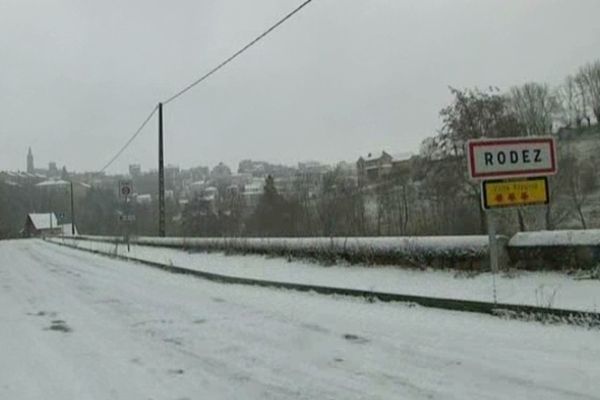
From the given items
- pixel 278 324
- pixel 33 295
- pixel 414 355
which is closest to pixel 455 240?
pixel 278 324

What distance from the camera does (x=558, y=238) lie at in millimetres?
11492

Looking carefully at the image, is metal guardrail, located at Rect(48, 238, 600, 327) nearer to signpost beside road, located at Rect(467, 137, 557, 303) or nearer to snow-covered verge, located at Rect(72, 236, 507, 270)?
signpost beside road, located at Rect(467, 137, 557, 303)

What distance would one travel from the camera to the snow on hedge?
11039 mm

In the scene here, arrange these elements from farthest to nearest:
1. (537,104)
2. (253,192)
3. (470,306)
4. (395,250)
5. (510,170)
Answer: (253,192), (537,104), (395,250), (510,170), (470,306)

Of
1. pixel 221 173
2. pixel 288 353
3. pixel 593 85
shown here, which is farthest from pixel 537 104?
pixel 288 353

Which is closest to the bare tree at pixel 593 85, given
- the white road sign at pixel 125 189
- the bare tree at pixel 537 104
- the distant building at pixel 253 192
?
the bare tree at pixel 537 104

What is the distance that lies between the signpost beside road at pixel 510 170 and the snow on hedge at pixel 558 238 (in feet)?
1.83

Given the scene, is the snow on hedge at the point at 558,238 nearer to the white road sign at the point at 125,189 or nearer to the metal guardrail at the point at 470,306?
the metal guardrail at the point at 470,306

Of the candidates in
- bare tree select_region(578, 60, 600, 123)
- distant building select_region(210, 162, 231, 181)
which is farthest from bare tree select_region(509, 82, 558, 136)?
distant building select_region(210, 162, 231, 181)

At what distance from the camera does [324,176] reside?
281 ft

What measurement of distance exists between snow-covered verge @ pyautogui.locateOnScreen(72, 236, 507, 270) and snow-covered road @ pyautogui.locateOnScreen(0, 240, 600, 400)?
247cm

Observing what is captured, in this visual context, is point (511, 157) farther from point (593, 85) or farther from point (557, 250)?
point (593, 85)

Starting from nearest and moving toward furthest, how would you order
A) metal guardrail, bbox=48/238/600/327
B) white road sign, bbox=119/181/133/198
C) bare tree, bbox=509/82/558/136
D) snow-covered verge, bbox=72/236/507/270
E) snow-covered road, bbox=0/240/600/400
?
1. snow-covered road, bbox=0/240/600/400
2. metal guardrail, bbox=48/238/600/327
3. snow-covered verge, bbox=72/236/507/270
4. white road sign, bbox=119/181/133/198
5. bare tree, bbox=509/82/558/136

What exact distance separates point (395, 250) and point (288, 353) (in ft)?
24.0
